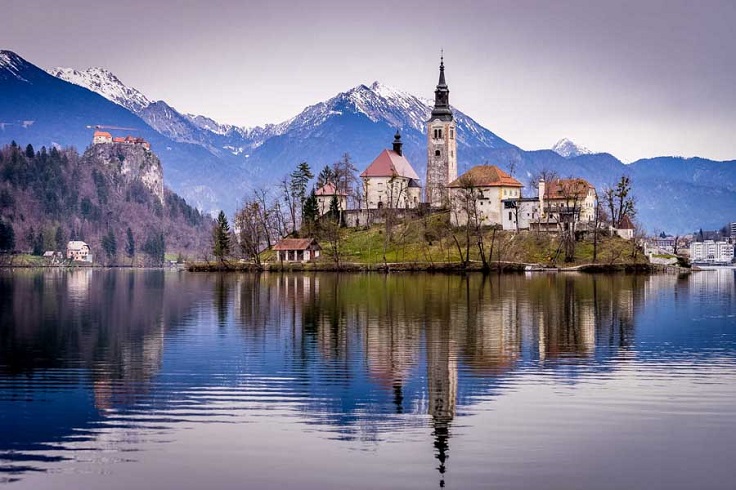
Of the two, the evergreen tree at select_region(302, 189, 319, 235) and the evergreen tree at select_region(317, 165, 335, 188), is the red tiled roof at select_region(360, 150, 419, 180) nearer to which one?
the evergreen tree at select_region(317, 165, 335, 188)

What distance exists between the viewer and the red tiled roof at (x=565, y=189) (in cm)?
14912

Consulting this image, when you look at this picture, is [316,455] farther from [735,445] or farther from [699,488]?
[735,445]

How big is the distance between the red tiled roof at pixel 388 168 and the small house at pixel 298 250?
76.2 feet

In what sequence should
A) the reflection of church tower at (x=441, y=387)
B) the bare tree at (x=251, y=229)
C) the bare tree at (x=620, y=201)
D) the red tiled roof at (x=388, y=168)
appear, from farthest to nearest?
the red tiled roof at (x=388, y=168) → the bare tree at (x=251, y=229) → the bare tree at (x=620, y=201) → the reflection of church tower at (x=441, y=387)

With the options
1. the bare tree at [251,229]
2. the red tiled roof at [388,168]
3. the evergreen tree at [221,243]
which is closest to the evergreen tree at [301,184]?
the bare tree at [251,229]

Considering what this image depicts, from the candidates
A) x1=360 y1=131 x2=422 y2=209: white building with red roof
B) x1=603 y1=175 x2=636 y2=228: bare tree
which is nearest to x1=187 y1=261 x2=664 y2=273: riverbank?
x1=603 y1=175 x2=636 y2=228: bare tree

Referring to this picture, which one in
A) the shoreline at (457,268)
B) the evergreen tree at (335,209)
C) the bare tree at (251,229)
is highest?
the evergreen tree at (335,209)

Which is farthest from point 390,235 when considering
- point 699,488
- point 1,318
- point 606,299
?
point 699,488

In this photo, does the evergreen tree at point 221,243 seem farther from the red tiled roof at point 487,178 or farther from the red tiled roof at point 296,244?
the red tiled roof at point 487,178

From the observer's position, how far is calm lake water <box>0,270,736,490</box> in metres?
22.8

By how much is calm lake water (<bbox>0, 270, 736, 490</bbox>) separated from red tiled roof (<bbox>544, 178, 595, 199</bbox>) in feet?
289

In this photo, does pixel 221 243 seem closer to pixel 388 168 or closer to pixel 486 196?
pixel 388 168

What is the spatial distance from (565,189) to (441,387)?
12180 centimetres

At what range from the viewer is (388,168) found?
178 metres
